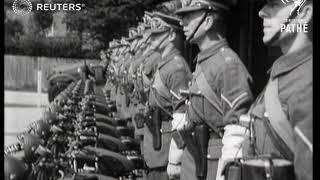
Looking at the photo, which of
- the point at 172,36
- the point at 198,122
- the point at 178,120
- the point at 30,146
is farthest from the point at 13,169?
the point at 172,36

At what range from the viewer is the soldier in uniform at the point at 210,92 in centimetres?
326

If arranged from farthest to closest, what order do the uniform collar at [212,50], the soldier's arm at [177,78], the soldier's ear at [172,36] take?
1. the soldier's ear at [172,36]
2. the soldier's arm at [177,78]
3. the uniform collar at [212,50]

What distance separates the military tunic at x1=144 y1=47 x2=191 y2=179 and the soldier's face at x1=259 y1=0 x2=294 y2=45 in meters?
1.60

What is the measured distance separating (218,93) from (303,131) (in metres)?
1.04

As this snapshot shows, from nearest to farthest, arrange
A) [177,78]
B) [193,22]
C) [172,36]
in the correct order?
[193,22] < [177,78] < [172,36]

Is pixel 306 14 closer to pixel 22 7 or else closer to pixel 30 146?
pixel 30 146

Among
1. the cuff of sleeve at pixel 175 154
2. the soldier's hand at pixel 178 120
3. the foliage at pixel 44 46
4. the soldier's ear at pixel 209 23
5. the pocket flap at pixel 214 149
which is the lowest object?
the cuff of sleeve at pixel 175 154

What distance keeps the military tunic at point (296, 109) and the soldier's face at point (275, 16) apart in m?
0.13

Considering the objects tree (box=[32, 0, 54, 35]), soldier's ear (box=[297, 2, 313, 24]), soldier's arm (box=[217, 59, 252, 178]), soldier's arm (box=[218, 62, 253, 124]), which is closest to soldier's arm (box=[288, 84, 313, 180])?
soldier's ear (box=[297, 2, 313, 24])

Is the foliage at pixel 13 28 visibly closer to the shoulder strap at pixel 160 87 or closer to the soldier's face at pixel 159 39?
the shoulder strap at pixel 160 87

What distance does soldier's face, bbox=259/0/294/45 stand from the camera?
2631 millimetres

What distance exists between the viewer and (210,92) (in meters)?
3.40

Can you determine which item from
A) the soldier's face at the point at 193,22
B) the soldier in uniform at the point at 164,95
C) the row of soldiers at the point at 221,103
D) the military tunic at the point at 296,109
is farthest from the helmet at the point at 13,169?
the soldier in uniform at the point at 164,95

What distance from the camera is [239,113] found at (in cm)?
320
